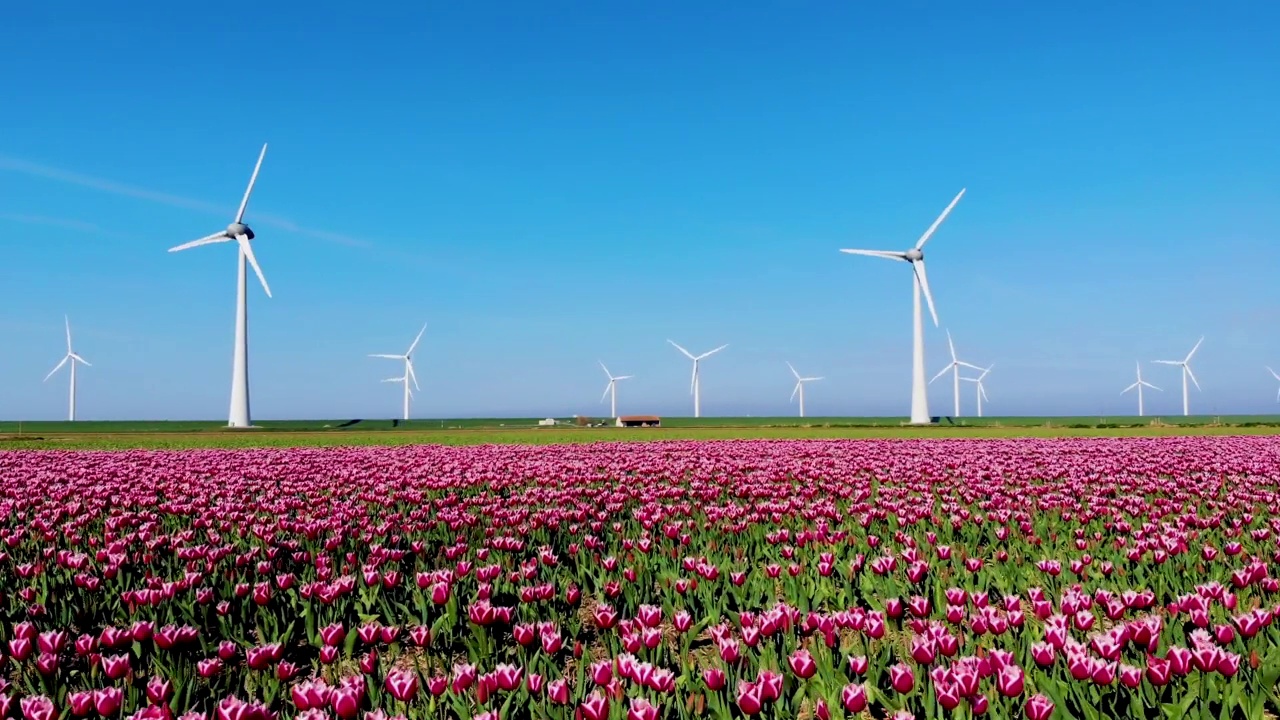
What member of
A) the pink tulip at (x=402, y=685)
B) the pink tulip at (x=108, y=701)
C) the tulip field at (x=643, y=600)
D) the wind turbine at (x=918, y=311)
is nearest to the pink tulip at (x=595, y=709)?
the tulip field at (x=643, y=600)

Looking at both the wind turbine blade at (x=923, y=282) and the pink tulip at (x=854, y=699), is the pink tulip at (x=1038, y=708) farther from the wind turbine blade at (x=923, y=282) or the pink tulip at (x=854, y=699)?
the wind turbine blade at (x=923, y=282)

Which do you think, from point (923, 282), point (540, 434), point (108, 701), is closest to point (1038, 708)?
point (108, 701)

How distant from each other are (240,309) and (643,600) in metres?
80.0

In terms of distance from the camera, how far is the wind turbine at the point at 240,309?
256 ft

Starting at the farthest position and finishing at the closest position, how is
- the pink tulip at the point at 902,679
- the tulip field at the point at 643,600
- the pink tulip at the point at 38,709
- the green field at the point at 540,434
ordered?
the green field at the point at 540,434 → the tulip field at the point at 643,600 → the pink tulip at the point at 902,679 → the pink tulip at the point at 38,709

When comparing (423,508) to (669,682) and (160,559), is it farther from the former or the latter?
(669,682)

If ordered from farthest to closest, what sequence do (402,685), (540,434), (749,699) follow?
(540,434) → (402,685) → (749,699)

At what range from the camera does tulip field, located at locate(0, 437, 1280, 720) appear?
16.4 ft

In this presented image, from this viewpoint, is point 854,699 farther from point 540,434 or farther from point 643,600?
point 540,434

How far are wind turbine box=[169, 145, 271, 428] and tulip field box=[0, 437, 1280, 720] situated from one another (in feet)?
220

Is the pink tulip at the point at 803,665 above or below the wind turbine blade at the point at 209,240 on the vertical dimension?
below

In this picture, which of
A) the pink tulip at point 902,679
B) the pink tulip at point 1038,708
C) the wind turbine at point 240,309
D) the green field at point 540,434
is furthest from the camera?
the wind turbine at point 240,309

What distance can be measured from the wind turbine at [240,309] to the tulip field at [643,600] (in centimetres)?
6691

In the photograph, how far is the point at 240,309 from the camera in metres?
78.4
